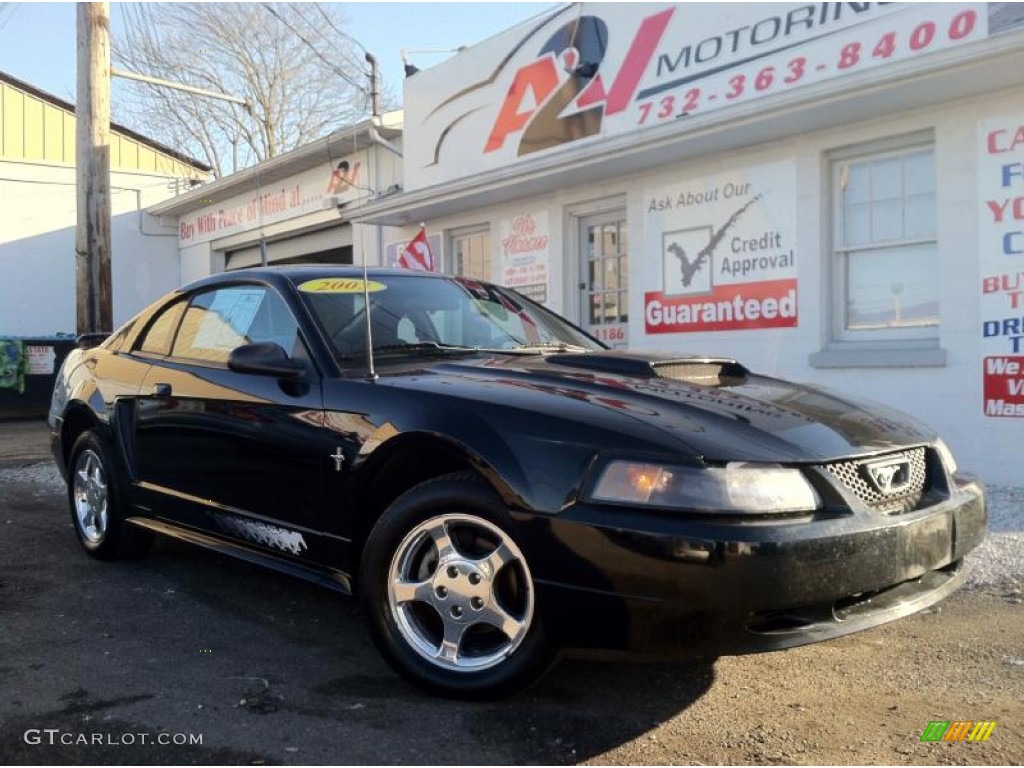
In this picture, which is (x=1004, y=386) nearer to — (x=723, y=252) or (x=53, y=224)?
(x=723, y=252)

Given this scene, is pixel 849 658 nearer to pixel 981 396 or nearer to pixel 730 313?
pixel 981 396

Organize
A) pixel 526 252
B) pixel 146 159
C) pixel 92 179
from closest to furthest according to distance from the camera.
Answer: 1. pixel 92 179
2. pixel 526 252
3. pixel 146 159

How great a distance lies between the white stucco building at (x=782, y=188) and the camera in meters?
6.56

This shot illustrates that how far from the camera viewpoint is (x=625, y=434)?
2.73 metres

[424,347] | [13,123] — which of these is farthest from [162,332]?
[13,123]

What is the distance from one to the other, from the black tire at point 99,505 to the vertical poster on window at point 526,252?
18.9ft

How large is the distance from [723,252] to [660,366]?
5.04 meters

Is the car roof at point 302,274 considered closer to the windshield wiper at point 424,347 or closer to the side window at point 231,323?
the side window at point 231,323

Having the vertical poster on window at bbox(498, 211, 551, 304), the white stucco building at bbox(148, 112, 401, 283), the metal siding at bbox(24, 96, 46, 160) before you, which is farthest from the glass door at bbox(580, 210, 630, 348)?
the metal siding at bbox(24, 96, 46, 160)

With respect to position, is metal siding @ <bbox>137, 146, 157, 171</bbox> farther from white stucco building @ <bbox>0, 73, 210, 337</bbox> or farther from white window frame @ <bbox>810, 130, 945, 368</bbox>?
white window frame @ <bbox>810, 130, 945, 368</bbox>

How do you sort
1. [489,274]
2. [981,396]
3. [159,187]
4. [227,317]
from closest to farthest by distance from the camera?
[227,317] < [981,396] < [489,274] < [159,187]

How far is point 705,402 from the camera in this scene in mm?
3080

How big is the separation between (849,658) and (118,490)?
3.53 metres

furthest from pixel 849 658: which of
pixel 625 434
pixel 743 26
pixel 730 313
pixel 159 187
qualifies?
pixel 159 187
